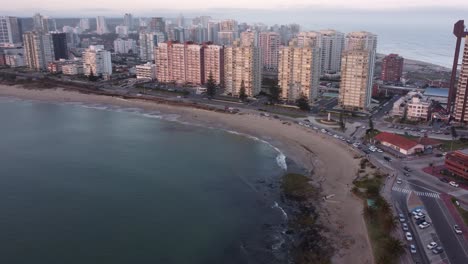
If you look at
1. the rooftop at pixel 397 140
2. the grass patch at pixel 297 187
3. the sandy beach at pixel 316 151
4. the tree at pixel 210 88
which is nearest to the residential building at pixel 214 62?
the tree at pixel 210 88

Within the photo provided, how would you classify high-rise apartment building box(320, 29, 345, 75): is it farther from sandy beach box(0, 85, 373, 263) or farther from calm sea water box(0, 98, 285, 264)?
calm sea water box(0, 98, 285, 264)

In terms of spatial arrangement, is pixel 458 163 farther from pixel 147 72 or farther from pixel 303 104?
pixel 147 72

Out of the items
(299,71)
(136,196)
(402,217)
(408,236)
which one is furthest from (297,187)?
(299,71)

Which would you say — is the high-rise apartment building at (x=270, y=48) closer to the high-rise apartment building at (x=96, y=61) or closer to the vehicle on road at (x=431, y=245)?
the high-rise apartment building at (x=96, y=61)

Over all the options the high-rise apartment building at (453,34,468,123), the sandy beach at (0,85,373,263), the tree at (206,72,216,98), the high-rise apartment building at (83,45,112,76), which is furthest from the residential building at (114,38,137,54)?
the high-rise apartment building at (453,34,468,123)

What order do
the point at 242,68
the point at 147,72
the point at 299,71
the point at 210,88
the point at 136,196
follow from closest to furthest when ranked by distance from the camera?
1. the point at 136,196
2. the point at 299,71
3. the point at 242,68
4. the point at 210,88
5. the point at 147,72

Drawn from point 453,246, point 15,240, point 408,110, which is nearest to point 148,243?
point 15,240
